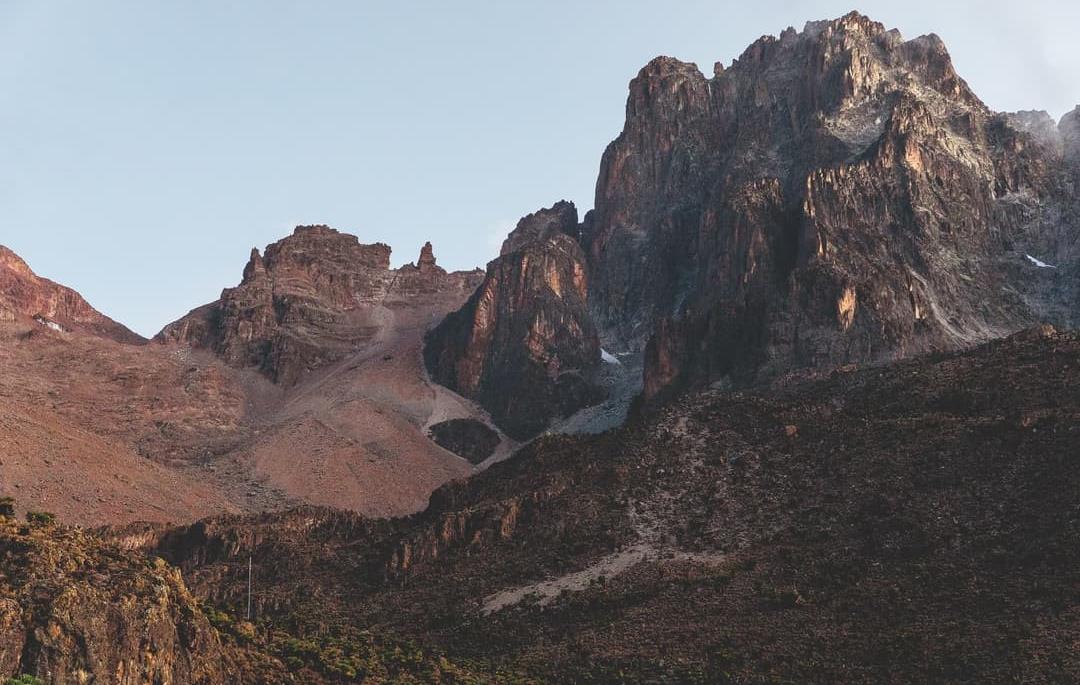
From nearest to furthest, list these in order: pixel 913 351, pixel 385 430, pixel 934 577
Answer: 1. pixel 934 577
2. pixel 913 351
3. pixel 385 430

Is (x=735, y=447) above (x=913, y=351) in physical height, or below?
below

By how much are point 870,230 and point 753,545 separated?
277 ft

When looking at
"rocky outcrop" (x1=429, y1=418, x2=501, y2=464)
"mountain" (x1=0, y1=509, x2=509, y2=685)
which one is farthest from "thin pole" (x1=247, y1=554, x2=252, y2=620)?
"rocky outcrop" (x1=429, y1=418, x2=501, y2=464)

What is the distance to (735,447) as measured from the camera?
10362 cm

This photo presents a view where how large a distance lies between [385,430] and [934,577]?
12698cm

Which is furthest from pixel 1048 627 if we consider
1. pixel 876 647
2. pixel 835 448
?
pixel 835 448

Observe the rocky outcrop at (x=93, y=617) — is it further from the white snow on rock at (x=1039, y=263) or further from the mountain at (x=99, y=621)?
the white snow on rock at (x=1039, y=263)

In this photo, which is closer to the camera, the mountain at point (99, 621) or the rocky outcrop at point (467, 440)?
the mountain at point (99, 621)

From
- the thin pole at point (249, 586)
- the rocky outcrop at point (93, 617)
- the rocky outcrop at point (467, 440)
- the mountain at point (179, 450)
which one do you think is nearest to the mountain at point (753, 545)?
the thin pole at point (249, 586)

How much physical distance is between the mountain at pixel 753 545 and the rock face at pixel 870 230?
23.8 meters

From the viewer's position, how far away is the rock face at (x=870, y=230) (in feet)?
478

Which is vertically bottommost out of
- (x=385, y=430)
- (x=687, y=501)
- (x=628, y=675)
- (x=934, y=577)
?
(x=628, y=675)

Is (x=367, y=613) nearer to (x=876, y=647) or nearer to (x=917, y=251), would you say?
(x=876, y=647)

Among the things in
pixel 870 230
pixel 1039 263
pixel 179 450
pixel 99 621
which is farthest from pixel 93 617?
pixel 1039 263
